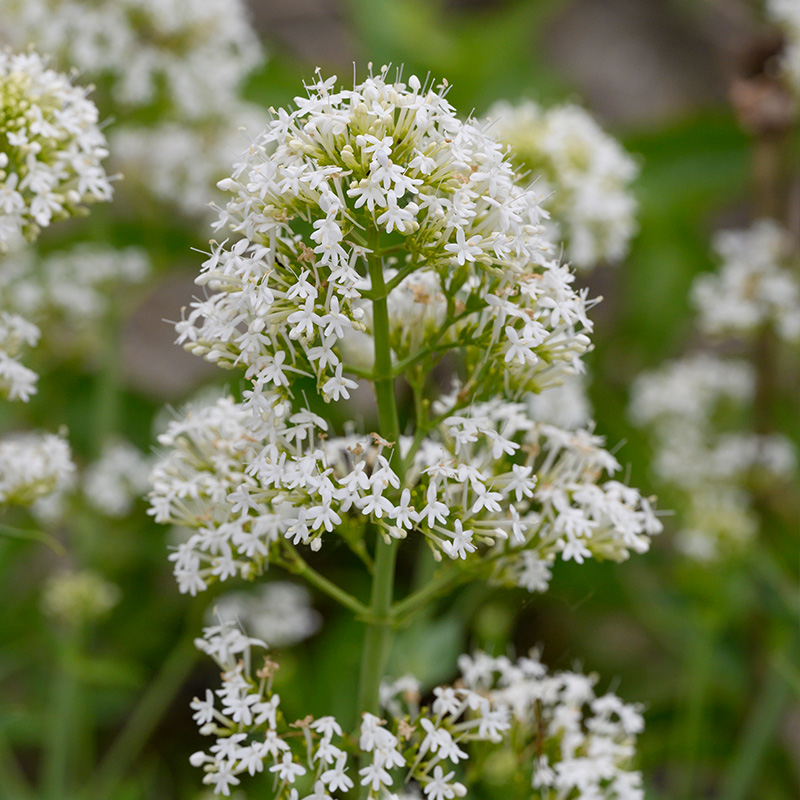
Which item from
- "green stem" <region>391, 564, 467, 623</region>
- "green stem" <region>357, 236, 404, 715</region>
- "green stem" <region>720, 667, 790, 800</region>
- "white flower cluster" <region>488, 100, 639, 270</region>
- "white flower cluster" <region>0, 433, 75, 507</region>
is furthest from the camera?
"white flower cluster" <region>488, 100, 639, 270</region>

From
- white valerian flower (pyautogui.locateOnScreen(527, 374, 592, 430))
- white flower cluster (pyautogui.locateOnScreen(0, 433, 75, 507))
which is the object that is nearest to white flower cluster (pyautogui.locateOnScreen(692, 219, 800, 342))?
white valerian flower (pyautogui.locateOnScreen(527, 374, 592, 430))

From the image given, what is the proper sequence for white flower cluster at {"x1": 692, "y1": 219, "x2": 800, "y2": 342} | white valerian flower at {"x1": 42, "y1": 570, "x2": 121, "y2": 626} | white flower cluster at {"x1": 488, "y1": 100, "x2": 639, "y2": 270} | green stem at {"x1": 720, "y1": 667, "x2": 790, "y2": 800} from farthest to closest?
white flower cluster at {"x1": 692, "y1": 219, "x2": 800, "y2": 342}
white flower cluster at {"x1": 488, "y1": 100, "x2": 639, "y2": 270}
white valerian flower at {"x1": 42, "y1": 570, "x2": 121, "y2": 626}
green stem at {"x1": 720, "y1": 667, "x2": 790, "y2": 800}

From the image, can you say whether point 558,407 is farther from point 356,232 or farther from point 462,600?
point 356,232

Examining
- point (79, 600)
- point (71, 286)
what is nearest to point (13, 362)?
point (79, 600)

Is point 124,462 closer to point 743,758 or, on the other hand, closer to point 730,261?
point 743,758

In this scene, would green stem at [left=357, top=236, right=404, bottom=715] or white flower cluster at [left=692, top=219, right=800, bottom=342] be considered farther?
white flower cluster at [left=692, top=219, right=800, bottom=342]

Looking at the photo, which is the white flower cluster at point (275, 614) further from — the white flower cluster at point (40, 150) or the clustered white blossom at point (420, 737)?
the white flower cluster at point (40, 150)

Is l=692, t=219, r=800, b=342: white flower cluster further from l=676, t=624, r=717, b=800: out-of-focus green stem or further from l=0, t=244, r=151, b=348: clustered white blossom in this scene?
l=0, t=244, r=151, b=348: clustered white blossom
